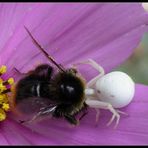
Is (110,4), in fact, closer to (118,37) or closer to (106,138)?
(118,37)

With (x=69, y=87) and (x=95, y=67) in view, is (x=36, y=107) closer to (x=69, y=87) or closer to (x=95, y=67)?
(x=69, y=87)

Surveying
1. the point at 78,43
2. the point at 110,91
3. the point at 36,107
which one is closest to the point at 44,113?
the point at 36,107

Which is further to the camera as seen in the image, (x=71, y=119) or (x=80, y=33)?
(x=80, y=33)

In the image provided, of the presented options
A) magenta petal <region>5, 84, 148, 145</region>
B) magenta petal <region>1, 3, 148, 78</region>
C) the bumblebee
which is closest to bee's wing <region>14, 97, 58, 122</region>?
the bumblebee

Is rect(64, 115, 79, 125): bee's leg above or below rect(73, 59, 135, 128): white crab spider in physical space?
below

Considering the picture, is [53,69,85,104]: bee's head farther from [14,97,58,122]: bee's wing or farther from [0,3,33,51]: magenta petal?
[0,3,33,51]: magenta petal

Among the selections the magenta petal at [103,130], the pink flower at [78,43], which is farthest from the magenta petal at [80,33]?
the magenta petal at [103,130]

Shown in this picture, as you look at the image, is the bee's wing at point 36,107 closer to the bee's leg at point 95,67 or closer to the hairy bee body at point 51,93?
the hairy bee body at point 51,93
